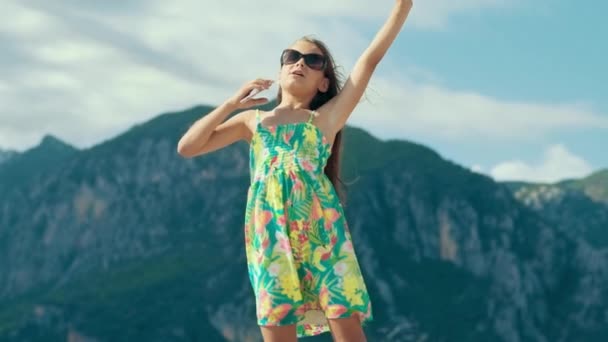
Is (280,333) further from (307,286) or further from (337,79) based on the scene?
(337,79)

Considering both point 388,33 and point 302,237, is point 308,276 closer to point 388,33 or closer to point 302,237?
point 302,237

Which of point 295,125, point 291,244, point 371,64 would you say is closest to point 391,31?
point 371,64

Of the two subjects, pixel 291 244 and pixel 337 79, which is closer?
pixel 291 244

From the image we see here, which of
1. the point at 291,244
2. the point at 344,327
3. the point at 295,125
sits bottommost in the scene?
the point at 344,327

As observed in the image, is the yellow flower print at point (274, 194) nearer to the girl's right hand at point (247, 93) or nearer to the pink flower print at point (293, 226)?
the pink flower print at point (293, 226)

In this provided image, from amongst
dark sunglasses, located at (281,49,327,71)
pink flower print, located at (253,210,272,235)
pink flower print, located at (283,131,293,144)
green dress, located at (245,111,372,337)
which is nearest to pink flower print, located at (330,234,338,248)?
green dress, located at (245,111,372,337)

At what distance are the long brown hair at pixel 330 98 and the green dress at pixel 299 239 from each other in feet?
0.88

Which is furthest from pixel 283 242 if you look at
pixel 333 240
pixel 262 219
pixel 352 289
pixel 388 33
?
pixel 388 33

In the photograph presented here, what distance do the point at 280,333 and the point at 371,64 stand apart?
2.25 m

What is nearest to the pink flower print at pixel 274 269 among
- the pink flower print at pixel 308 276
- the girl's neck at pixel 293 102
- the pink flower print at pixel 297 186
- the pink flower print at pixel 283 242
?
the pink flower print at pixel 283 242

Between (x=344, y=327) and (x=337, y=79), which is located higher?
(x=337, y=79)

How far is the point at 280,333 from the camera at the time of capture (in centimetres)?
1092

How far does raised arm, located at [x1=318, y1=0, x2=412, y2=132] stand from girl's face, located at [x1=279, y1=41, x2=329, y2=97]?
0.22 metres

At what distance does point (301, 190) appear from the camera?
1104cm
